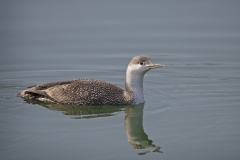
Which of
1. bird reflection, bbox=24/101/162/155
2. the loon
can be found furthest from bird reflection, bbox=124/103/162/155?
the loon

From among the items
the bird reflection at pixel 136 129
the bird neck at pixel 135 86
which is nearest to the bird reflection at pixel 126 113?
the bird reflection at pixel 136 129

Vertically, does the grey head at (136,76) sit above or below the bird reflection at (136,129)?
above

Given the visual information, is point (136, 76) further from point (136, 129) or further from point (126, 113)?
point (136, 129)

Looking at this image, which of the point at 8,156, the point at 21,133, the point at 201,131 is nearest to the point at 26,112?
the point at 21,133

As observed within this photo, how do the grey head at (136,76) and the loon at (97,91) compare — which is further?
the loon at (97,91)

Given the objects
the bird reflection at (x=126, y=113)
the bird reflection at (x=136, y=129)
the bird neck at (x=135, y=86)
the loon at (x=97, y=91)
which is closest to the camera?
the bird reflection at (x=136, y=129)

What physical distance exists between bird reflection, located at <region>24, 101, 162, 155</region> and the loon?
0.10 meters

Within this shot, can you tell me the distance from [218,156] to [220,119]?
1.72m

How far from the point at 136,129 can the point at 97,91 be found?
1.40 metres

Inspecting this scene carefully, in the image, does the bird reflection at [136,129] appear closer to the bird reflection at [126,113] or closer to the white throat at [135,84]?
the bird reflection at [126,113]

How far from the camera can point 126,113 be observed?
10.7 metres

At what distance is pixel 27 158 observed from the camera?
840 cm

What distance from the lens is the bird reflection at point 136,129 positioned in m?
9.05

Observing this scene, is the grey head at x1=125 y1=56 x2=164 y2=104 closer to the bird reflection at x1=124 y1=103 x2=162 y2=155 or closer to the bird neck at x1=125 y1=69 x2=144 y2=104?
the bird neck at x1=125 y1=69 x2=144 y2=104
